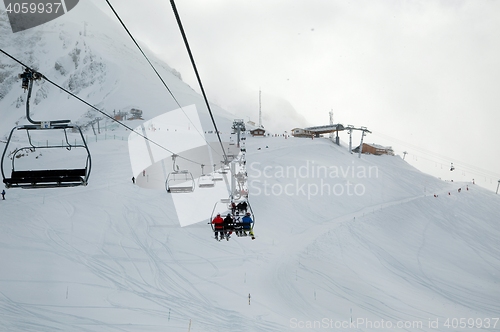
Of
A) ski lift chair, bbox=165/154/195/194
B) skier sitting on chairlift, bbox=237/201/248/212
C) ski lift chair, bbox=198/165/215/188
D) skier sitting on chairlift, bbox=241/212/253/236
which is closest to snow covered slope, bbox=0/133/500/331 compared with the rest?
ski lift chair, bbox=165/154/195/194

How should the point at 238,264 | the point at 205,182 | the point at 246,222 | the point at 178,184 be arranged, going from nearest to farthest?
the point at 246,222
the point at 238,264
the point at 205,182
the point at 178,184

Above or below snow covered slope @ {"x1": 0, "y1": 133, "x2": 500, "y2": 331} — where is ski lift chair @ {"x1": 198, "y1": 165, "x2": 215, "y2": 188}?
above

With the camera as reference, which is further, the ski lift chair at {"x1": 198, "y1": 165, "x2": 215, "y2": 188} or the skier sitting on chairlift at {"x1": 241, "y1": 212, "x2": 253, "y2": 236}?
the ski lift chair at {"x1": 198, "y1": 165, "x2": 215, "y2": 188}

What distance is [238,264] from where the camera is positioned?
17188mm

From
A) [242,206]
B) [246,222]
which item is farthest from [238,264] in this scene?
[246,222]

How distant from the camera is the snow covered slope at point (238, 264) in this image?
41.3 ft

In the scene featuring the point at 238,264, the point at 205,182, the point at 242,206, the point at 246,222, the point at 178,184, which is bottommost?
the point at 238,264

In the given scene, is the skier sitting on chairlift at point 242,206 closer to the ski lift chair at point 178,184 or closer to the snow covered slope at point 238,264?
the ski lift chair at point 178,184

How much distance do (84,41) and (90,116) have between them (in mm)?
65330

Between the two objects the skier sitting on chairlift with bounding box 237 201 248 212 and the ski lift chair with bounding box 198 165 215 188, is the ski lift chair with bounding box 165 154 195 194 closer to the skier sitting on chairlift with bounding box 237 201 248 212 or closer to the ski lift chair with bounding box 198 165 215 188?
the ski lift chair with bounding box 198 165 215 188

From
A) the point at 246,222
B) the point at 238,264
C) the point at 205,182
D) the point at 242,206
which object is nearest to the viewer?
the point at 246,222

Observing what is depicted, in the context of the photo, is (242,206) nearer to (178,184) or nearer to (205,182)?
(205,182)

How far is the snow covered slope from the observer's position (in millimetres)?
12578

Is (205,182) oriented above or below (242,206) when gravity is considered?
below
